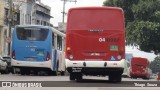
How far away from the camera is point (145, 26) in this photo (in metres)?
52.6

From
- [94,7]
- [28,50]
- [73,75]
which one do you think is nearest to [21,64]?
[28,50]

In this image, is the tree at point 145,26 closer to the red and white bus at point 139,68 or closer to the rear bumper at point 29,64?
the red and white bus at point 139,68

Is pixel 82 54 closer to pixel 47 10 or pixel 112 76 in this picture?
pixel 112 76

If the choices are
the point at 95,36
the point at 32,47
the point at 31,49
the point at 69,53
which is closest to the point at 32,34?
the point at 32,47

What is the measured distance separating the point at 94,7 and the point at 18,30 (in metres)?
11.1

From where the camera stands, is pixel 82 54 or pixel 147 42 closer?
pixel 82 54

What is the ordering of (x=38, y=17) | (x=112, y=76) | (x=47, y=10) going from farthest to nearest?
1. (x=47, y=10)
2. (x=38, y=17)
3. (x=112, y=76)

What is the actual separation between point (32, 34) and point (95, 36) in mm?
10892

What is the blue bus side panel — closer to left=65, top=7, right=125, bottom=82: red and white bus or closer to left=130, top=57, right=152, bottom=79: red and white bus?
left=65, top=7, right=125, bottom=82: red and white bus

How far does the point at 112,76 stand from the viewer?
22453 mm

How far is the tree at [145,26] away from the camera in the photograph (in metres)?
52.9

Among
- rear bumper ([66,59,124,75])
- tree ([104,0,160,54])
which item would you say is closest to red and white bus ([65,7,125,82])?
rear bumper ([66,59,124,75])

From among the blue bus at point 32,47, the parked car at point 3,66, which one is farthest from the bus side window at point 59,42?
the parked car at point 3,66

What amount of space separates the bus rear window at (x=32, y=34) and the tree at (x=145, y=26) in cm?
2268
